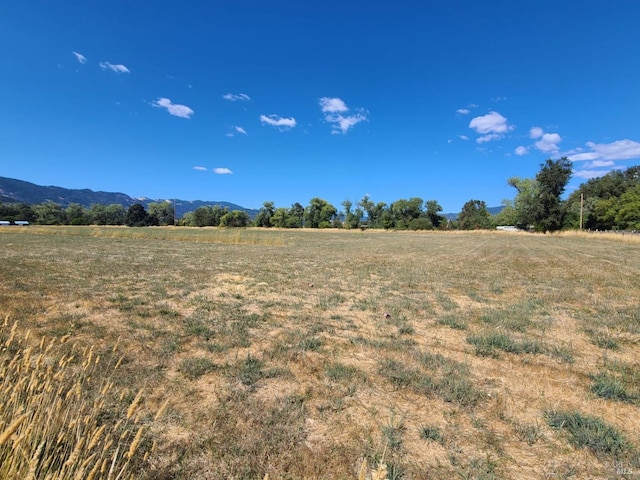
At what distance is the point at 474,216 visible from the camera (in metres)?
85.6

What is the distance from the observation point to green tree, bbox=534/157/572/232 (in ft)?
168

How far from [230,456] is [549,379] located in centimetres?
367

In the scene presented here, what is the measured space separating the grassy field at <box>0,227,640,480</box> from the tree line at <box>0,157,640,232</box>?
57.3 meters

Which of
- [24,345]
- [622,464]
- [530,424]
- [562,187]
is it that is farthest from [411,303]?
[562,187]

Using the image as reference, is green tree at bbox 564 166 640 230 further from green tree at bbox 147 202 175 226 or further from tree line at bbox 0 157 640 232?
green tree at bbox 147 202 175 226

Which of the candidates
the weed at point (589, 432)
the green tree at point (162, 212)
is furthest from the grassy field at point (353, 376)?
the green tree at point (162, 212)

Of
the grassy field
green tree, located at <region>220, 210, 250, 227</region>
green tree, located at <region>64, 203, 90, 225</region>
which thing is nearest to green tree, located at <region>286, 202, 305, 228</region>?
green tree, located at <region>220, 210, 250, 227</region>

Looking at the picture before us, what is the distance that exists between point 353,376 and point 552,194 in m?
64.2

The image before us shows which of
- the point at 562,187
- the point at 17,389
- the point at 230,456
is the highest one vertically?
the point at 562,187

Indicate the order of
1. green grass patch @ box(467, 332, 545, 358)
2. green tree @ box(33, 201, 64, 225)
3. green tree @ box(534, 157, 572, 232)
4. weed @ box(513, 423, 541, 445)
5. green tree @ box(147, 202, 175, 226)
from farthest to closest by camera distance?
green tree @ box(147, 202, 175, 226) → green tree @ box(33, 201, 64, 225) → green tree @ box(534, 157, 572, 232) → green grass patch @ box(467, 332, 545, 358) → weed @ box(513, 423, 541, 445)

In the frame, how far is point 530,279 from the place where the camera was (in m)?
9.95

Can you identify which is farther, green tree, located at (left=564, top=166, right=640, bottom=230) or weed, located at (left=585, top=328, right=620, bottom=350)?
green tree, located at (left=564, top=166, right=640, bottom=230)

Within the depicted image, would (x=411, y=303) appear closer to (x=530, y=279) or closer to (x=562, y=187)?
(x=530, y=279)

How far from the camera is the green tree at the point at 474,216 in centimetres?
7775
